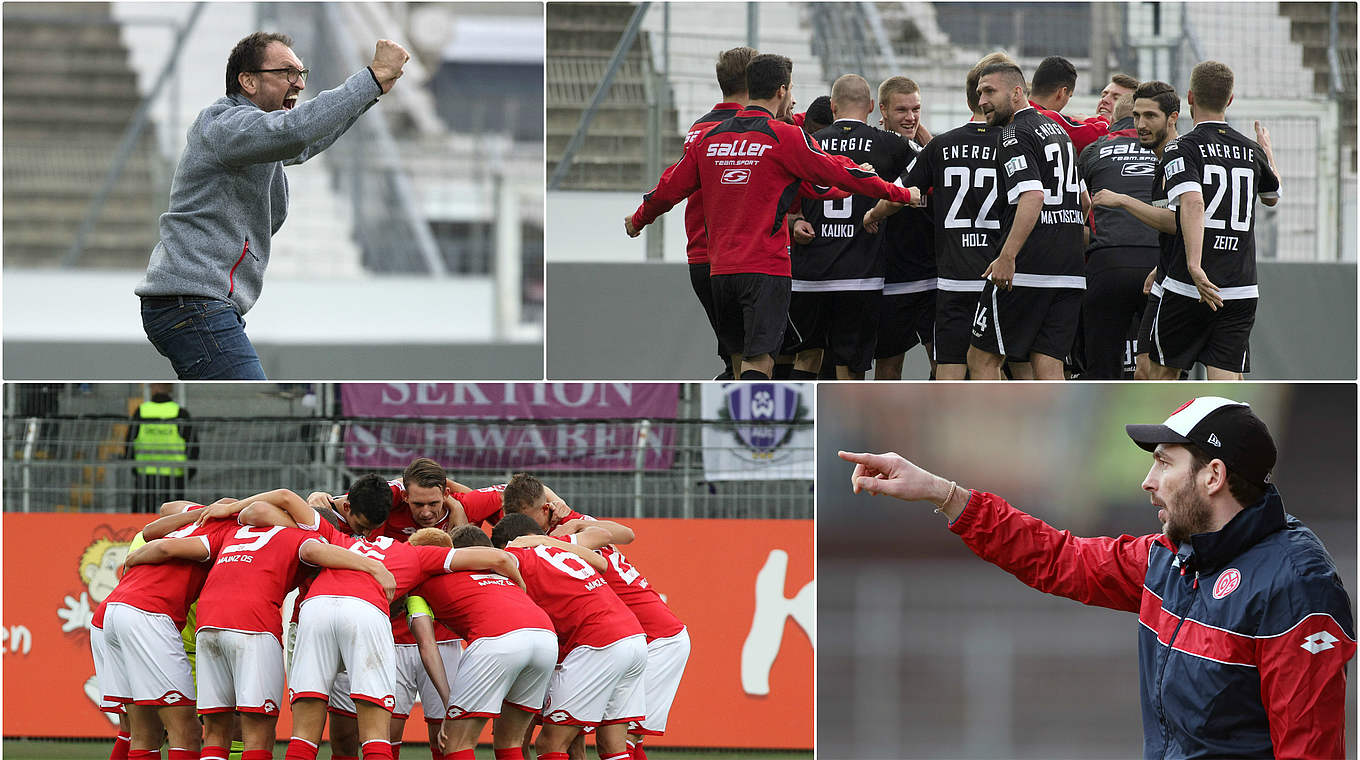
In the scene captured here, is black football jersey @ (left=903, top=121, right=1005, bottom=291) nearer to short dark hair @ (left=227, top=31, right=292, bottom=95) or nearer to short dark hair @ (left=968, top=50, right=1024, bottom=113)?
short dark hair @ (left=968, top=50, right=1024, bottom=113)

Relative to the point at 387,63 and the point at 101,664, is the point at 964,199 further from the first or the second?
the point at 101,664

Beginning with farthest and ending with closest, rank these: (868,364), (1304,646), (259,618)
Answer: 1. (868,364)
2. (259,618)
3. (1304,646)

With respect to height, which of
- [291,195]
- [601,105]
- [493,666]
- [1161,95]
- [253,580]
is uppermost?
[291,195]

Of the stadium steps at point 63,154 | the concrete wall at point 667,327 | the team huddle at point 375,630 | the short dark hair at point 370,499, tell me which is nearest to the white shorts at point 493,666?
the team huddle at point 375,630

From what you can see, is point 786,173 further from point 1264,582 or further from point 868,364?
point 1264,582

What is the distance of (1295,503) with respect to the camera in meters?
5.40

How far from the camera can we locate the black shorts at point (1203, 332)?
5.45m

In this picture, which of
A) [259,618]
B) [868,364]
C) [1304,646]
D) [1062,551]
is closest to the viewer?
[1304,646]

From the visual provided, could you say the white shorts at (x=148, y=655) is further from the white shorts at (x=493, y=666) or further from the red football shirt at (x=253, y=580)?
the white shorts at (x=493, y=666)

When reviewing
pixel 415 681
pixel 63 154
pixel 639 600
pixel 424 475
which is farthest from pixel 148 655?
pixel 63 154

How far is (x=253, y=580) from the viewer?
4.65 meters

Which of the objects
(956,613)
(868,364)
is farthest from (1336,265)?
(956,613)

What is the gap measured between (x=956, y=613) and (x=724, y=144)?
13639 mm

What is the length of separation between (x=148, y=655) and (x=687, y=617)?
259 centimetres
